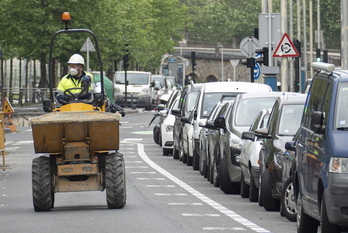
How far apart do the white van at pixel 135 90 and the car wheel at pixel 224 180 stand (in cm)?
5126

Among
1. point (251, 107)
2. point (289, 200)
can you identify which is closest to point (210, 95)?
point (251, 107)

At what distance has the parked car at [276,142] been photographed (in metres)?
15.4

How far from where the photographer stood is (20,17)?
61.7 meters

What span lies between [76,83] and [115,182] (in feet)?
5.28

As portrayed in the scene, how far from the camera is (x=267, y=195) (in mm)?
15711

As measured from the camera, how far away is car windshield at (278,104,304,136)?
1602 cm

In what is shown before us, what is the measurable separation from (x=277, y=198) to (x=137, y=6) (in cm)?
7238

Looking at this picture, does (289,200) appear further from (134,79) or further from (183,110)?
(134,79)

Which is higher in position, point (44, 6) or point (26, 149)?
point (44, 6)

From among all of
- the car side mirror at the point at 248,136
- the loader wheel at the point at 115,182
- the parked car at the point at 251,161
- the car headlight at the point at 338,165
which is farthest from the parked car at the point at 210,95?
the car headlight at the point at 338,165

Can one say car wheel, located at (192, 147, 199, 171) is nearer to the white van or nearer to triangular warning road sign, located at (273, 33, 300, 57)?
triangular warning road sign, located at (273, 33, 300, 57)

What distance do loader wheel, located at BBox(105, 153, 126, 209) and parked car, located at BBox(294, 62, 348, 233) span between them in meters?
3.36

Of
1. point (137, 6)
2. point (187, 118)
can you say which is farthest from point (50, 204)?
point (137, 6)

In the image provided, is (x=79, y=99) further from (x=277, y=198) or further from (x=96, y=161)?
(x=277, y=198)
